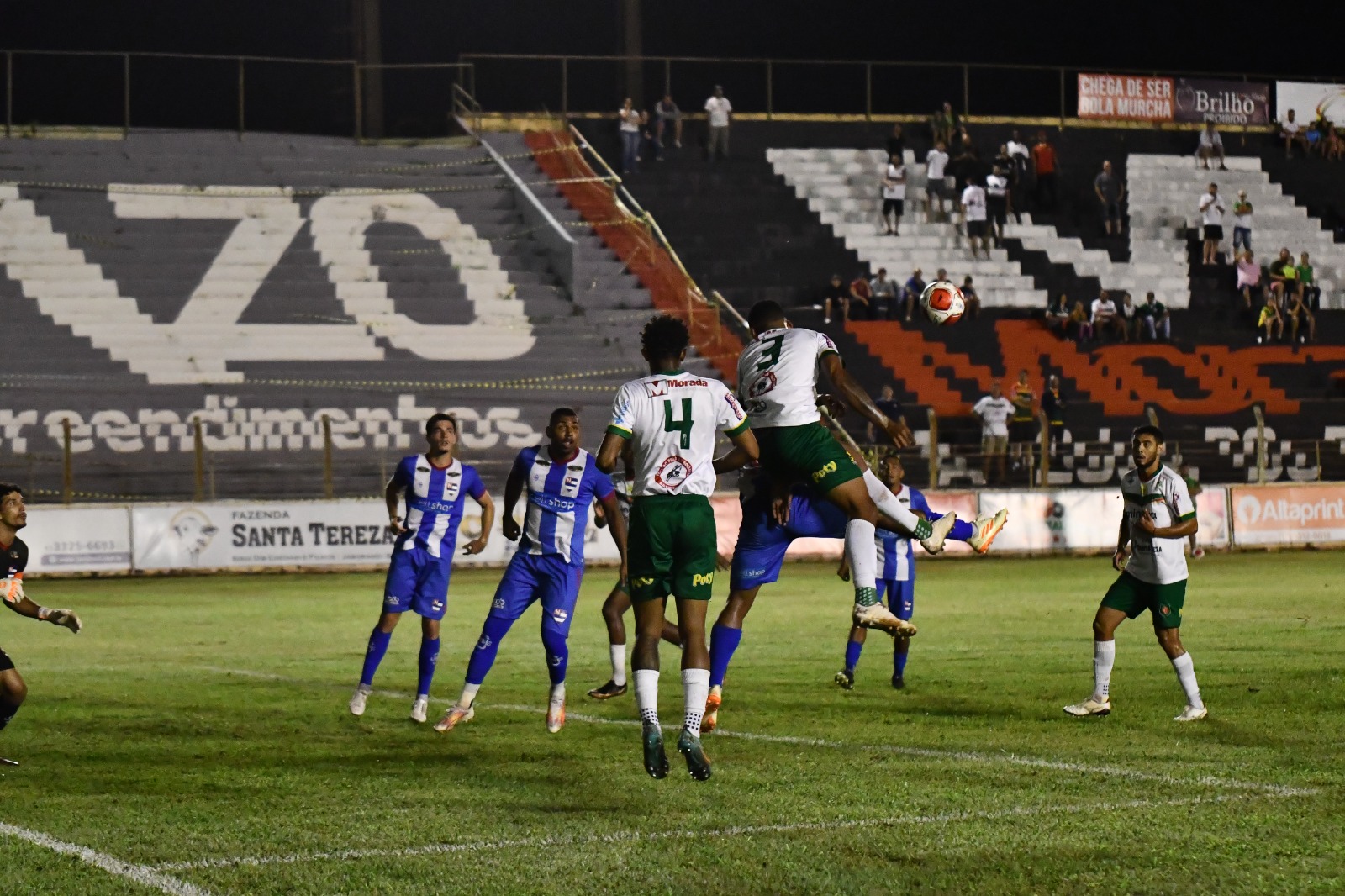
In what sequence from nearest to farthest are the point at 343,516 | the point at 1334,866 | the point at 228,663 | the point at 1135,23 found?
the point at 1334,866
the point at 228,663
the point at 343,516
the point at 1135,23

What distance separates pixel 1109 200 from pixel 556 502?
32325 mm

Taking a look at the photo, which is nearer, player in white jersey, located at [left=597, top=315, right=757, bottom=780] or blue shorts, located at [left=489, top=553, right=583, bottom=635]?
A: player in white jersey, located at [left=597, top=315, right=757, bottom=780]

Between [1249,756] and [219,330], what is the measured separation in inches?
1100

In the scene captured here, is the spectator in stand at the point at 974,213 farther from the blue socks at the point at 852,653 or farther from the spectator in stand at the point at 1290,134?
the blue socks at the point at 852,653

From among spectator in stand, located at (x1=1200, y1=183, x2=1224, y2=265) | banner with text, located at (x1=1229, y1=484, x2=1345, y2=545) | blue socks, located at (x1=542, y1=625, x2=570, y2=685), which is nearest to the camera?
blue socks, located at (x1=542, y1=625, x2=570, y2=685)

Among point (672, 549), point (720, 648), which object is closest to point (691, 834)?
point (672, 549)

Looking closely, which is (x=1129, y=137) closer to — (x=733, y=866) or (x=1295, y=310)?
(x=1295, y=310)

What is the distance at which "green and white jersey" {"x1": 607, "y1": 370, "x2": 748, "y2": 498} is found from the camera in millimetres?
8586

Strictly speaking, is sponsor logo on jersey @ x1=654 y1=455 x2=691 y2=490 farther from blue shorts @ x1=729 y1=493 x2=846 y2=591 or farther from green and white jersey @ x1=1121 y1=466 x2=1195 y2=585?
green and white jersey @ x1=1121 y1=466 x2=1195 y2=585

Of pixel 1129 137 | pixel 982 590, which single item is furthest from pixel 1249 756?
pixel 1129 137

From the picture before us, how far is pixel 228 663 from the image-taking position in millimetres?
15469

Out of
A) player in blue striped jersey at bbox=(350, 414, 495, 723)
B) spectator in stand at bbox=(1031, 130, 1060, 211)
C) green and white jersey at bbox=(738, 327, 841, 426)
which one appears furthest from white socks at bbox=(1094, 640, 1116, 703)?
spectator in stand at bbox=(1031, 130, 1060, 211)

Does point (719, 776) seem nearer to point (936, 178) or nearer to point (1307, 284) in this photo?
point (936, 178)

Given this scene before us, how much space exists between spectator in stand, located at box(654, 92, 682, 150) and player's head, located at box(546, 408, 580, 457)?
96.8 ft
